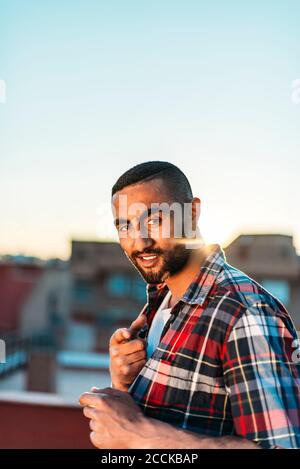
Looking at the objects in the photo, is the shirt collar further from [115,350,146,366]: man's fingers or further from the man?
[115,350,146,366]: man's fingers

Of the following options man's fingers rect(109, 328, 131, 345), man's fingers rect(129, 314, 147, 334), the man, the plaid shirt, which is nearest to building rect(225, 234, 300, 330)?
man's fingers rect(129, 314, 147, 334)

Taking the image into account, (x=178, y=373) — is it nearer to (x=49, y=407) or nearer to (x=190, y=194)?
(x=190, y=194)

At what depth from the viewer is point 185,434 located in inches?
36.4

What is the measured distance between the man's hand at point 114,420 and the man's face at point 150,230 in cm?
28

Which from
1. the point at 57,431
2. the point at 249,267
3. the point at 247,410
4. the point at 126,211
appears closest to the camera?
the point at 247,410

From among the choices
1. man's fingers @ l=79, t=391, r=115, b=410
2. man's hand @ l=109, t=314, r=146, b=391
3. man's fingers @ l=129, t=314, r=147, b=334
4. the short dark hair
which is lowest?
→ man's fingers @ l=79, t=391, r=115, b=410

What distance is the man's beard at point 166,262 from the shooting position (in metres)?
1.12

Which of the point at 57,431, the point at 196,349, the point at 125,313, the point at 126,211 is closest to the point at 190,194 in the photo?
the point at 126,211

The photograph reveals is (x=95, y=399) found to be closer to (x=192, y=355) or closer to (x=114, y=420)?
(x=114, y=420)

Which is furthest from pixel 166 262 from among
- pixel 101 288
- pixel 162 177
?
pixel 101 288

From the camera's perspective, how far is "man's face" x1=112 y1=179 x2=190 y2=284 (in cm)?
110

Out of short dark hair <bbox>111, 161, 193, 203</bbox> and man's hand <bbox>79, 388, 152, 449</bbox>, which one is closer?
man's hand <bbox>79, 388, 152, 449</bbox>

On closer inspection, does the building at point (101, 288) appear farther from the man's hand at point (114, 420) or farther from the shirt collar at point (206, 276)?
the man's hand at point (114, 420)

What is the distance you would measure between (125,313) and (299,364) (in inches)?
1023
